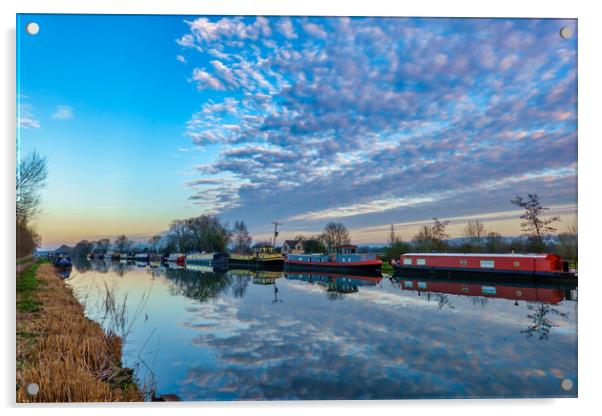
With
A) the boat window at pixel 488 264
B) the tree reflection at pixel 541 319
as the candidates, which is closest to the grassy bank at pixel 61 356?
the tree reflection at pixel 541 319

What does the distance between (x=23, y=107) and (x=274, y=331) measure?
280 centimetres

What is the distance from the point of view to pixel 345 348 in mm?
3225

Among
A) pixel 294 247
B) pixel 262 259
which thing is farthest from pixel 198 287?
pixel 294 247

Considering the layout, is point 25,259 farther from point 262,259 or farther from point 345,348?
point 262,259

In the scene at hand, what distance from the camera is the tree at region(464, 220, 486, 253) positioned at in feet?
12.2

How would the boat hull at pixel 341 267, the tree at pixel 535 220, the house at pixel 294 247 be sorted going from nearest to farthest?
the tree at pixel 535 220
the boat hull at pixel 341 267
the house at pixel 294 247

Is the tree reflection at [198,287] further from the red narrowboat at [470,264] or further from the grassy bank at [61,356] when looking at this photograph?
the red narrowboat at [470,264]

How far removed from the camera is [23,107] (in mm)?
2299

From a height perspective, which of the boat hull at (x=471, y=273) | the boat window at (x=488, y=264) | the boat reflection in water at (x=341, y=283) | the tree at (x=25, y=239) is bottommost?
the boat reflection in water at (x=341, y=283)

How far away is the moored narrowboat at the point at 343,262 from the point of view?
37.7 feet

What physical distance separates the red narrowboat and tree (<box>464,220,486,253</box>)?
1.72 metres

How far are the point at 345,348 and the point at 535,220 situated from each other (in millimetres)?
1907

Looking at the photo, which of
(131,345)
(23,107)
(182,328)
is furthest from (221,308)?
(23,107)

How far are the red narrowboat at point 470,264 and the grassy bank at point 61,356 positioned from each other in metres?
5.53
